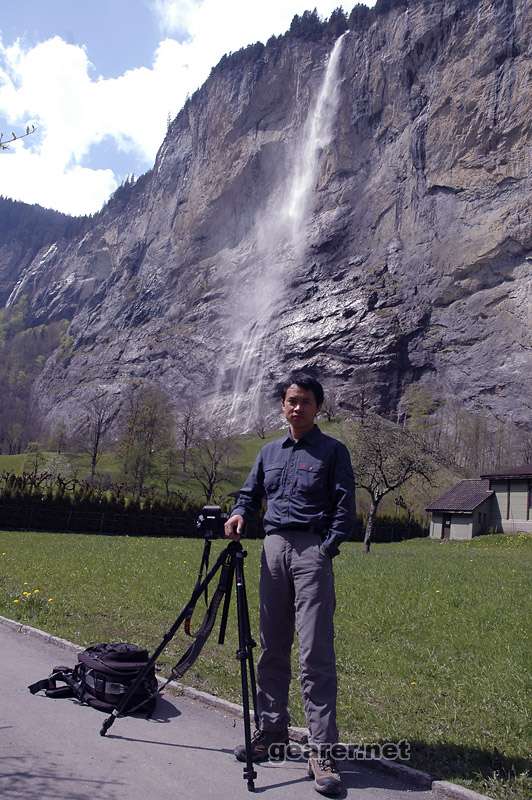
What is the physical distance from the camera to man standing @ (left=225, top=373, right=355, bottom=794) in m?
4.70

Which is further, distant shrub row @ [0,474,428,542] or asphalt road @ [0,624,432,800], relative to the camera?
distant shrub row @ [0,474,428,542]

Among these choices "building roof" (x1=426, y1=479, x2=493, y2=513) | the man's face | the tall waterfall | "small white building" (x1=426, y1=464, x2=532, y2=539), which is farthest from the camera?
the tall waterfall

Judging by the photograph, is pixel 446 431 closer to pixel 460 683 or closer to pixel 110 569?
pixel 110 569

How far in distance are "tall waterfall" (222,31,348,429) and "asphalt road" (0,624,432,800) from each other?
115400 mm

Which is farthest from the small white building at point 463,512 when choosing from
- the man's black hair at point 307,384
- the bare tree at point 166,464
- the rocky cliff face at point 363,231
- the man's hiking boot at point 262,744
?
the man's hiking boot at point 262,744

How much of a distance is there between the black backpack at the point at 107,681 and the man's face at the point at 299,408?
2.44m

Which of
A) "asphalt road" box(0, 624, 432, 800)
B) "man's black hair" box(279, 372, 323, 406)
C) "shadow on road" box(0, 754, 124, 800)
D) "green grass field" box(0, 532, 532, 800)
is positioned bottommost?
"shadow on road" box(0, 754, 124, 800)

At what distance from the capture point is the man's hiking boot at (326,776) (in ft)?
14.3

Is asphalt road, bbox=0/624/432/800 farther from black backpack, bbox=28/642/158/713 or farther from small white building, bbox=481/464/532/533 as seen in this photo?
small white building, bbox=481/464/532/533

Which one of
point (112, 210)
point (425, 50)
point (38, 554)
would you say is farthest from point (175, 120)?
point (38, 554)

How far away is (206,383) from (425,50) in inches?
3036

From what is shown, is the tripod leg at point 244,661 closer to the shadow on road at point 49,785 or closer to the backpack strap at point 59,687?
the shadow on road at point 49,785

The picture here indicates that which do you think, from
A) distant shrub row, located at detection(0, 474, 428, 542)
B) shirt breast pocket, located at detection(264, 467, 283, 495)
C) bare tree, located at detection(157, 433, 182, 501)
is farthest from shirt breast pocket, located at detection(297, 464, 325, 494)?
bare tree, located at detection(157, 433, 182, 501)

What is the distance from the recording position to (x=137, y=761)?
4793 millimetres
